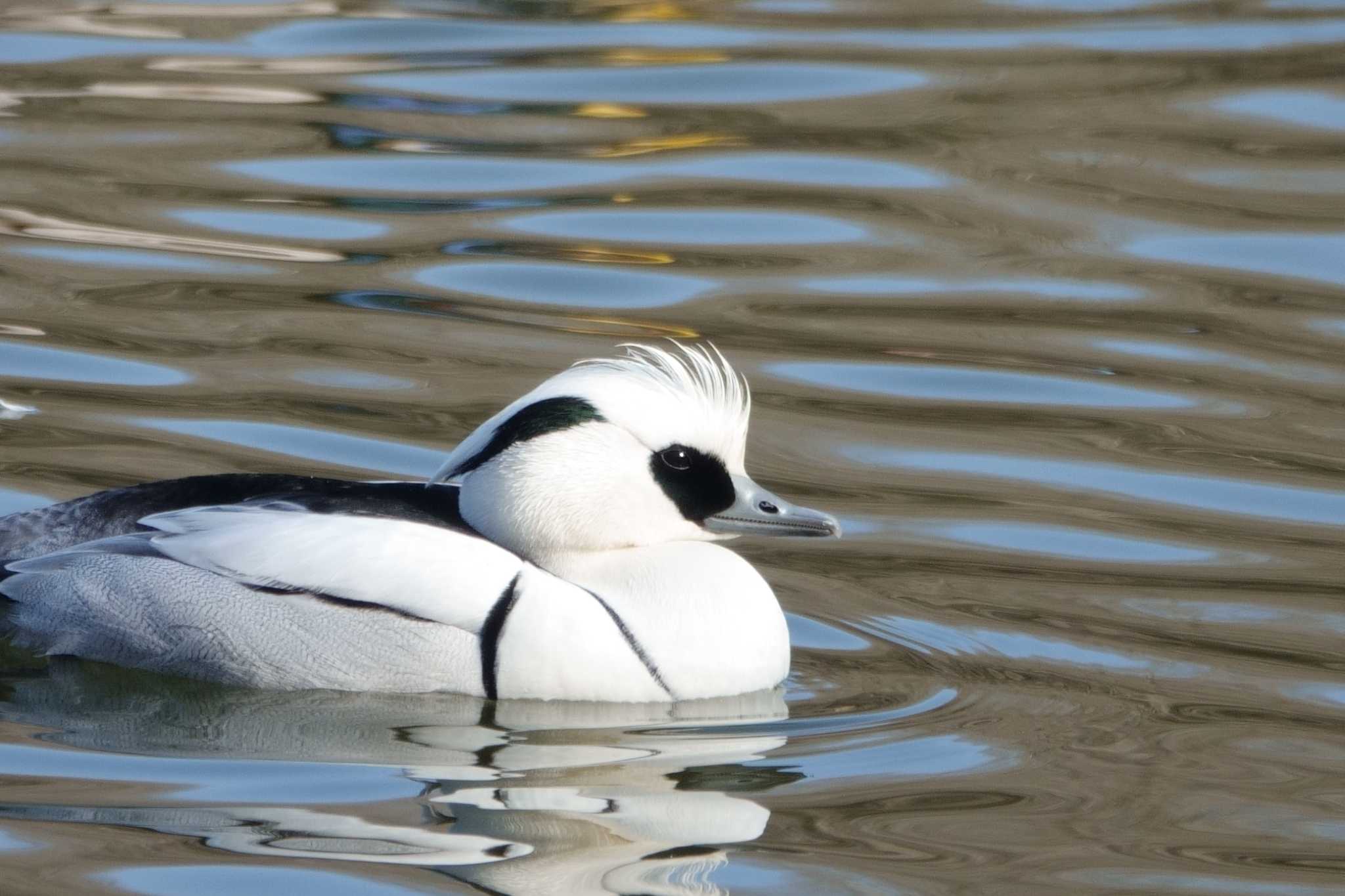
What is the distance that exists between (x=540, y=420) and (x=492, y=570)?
43 centimetres

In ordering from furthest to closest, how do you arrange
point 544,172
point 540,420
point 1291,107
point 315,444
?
point 1291,107, point 544,172, point 315,444, point 540,420

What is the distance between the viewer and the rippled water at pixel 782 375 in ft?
17.7

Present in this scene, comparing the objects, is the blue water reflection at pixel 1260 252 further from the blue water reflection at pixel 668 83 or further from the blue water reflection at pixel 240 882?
the blue water reflection at pixel 240 882

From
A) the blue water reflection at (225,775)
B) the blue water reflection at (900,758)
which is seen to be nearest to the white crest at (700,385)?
the blue water reflection at (900,758)

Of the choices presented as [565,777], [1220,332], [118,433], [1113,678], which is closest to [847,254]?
[1220,332]

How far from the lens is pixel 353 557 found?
620cm

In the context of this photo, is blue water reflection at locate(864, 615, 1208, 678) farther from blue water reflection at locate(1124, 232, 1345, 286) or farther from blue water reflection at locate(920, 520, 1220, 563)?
blue water reflection at locate(1124, 232, 1345, 286)

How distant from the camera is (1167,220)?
36.1 ft

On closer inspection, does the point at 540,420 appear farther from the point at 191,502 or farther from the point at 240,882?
the point at 240,882

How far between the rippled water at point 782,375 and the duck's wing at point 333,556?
0.29 meters

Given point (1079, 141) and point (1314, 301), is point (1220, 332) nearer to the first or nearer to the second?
point (1314, 301)

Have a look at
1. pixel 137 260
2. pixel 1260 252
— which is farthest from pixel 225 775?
pixel 1260 252

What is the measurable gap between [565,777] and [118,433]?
3245 millimetres

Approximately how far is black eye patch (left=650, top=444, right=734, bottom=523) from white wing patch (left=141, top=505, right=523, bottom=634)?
485mm
